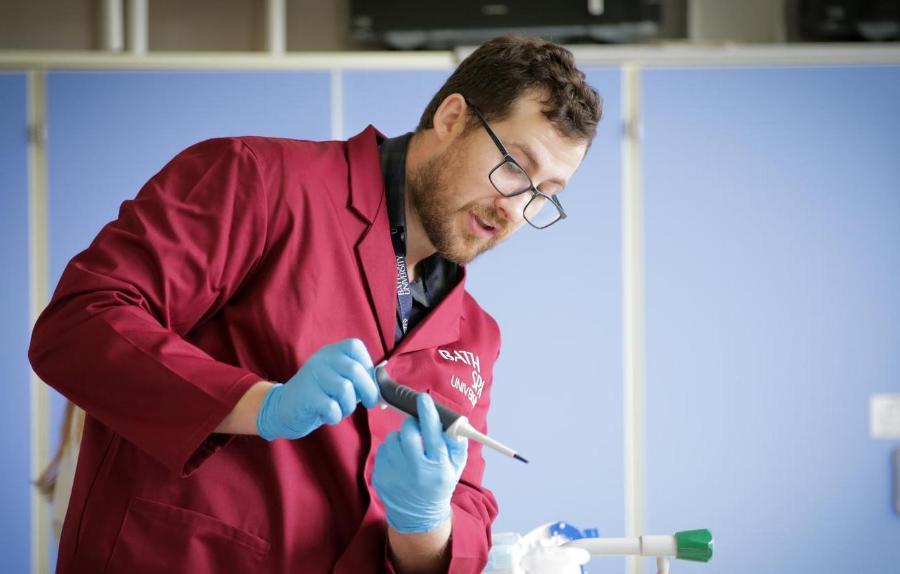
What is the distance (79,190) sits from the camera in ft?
7.95

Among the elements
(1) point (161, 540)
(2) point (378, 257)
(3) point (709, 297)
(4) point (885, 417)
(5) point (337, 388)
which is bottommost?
(4) point (885, 417)

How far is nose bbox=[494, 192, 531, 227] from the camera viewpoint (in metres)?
1.27

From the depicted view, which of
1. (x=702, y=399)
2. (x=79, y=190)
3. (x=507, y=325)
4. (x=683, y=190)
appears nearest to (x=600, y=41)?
(x=683, y=190)

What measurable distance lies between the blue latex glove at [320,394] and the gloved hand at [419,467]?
0.20ft

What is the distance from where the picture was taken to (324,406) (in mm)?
908

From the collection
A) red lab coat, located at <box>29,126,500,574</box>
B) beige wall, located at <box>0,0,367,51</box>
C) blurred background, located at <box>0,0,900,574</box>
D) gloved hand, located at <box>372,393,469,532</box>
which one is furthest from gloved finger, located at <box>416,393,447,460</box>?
beige wall, located at <box>0,0,367,51</box>

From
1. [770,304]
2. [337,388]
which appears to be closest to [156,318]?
[337,388]

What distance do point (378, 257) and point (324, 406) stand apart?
334mm

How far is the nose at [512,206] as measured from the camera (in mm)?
1271

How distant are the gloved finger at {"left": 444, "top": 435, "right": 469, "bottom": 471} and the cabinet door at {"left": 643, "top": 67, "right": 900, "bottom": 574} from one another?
1.57 m

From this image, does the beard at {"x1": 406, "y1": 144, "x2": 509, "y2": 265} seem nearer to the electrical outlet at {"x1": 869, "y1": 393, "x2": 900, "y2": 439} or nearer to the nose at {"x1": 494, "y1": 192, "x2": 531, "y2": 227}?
the nose at {"x1": 494, "y1": 192, "x2": 531, "y2": 227}

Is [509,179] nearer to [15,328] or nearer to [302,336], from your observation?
[302,336]

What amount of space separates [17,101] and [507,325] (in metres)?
1.41

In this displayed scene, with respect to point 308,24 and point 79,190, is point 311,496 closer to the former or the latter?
point 79,190
